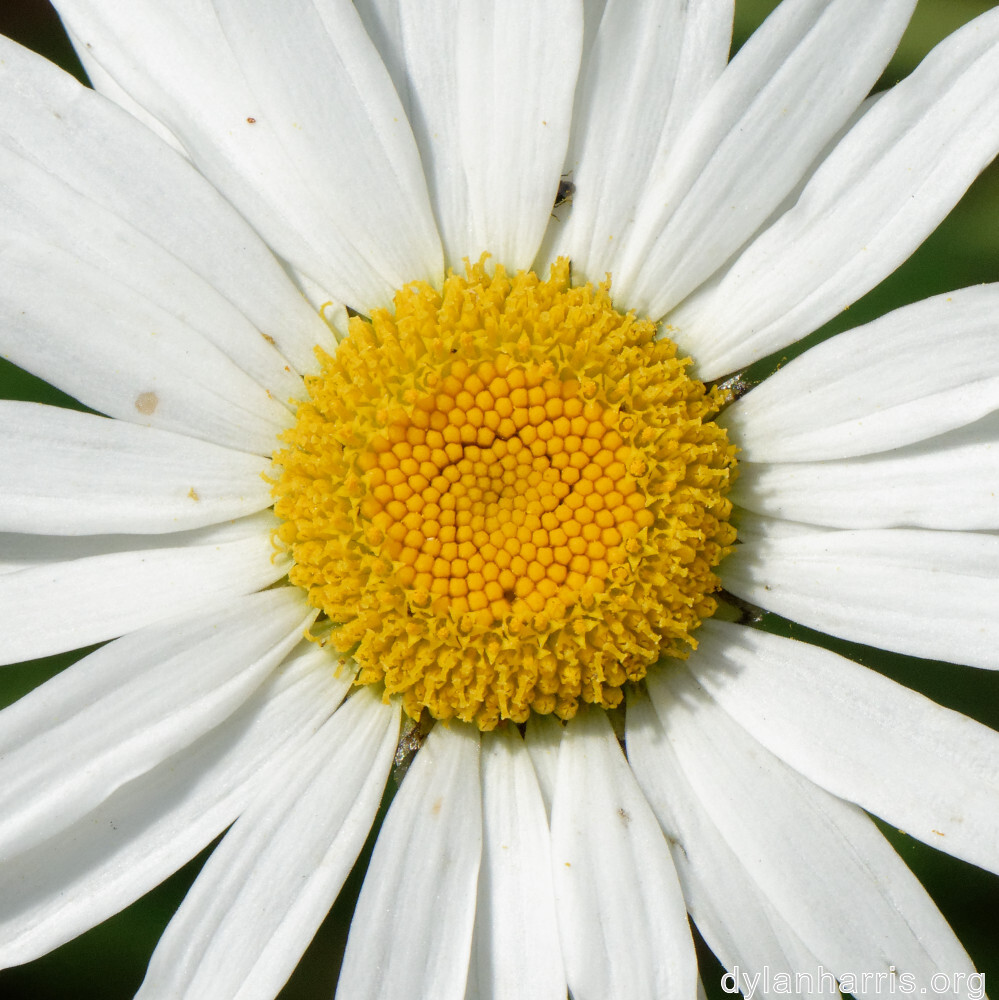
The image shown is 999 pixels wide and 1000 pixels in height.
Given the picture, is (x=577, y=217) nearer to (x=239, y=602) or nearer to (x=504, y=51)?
(x=504, y=51)

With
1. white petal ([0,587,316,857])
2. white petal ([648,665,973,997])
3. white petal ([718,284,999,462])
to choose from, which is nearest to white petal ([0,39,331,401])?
white petal ([0,587,316,857])

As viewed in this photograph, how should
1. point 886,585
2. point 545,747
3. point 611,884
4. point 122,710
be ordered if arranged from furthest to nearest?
point 545,747, point 886,585, point 611,884, point 122,710

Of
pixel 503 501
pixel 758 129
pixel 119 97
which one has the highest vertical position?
pixel 758 129

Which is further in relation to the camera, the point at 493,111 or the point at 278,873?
the point at 493,111

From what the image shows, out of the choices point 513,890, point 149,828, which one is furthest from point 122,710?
point 513,890

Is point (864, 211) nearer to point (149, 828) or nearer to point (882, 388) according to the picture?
point (882, 388)

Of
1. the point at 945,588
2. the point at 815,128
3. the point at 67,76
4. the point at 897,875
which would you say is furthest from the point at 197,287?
the point at 897,875

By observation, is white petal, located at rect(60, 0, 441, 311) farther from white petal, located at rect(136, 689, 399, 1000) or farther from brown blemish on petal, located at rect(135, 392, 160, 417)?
white petal, located at rect(136, 689, 399, 1000)
